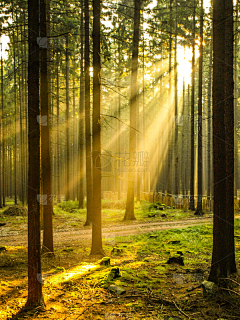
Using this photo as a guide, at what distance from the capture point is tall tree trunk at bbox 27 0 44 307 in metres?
5.02

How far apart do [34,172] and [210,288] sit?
4.36m

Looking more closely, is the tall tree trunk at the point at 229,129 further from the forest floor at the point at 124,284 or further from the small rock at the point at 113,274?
the small rock at the point at 113,274

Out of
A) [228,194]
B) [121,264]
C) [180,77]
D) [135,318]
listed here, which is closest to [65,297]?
[135,318]

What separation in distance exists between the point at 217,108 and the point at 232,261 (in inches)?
139

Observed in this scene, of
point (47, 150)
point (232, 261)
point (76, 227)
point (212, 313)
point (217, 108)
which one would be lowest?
point (76, 227)

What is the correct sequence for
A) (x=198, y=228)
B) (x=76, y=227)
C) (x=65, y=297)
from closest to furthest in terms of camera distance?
(x=65, y=297), (x=198, y=228), (x=76, y=227)

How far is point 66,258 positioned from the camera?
28.7ft

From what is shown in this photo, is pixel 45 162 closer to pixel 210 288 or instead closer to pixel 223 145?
pixel 223 145

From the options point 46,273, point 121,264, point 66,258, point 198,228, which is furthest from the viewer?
point 198,228

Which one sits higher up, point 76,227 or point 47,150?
point 47,150

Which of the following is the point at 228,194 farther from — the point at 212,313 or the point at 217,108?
the point at 212,313

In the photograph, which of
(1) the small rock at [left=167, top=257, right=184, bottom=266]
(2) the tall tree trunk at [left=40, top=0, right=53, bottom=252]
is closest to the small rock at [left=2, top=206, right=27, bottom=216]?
(2) the tall tree trunk at [left=40, top=0, right=53, bottom=252]

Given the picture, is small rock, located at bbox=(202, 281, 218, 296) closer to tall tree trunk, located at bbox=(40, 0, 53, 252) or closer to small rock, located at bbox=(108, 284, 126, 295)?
small rock, located at bbox=(108, 284, 126, 295)

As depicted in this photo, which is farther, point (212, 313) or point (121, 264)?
point (121, 264)
